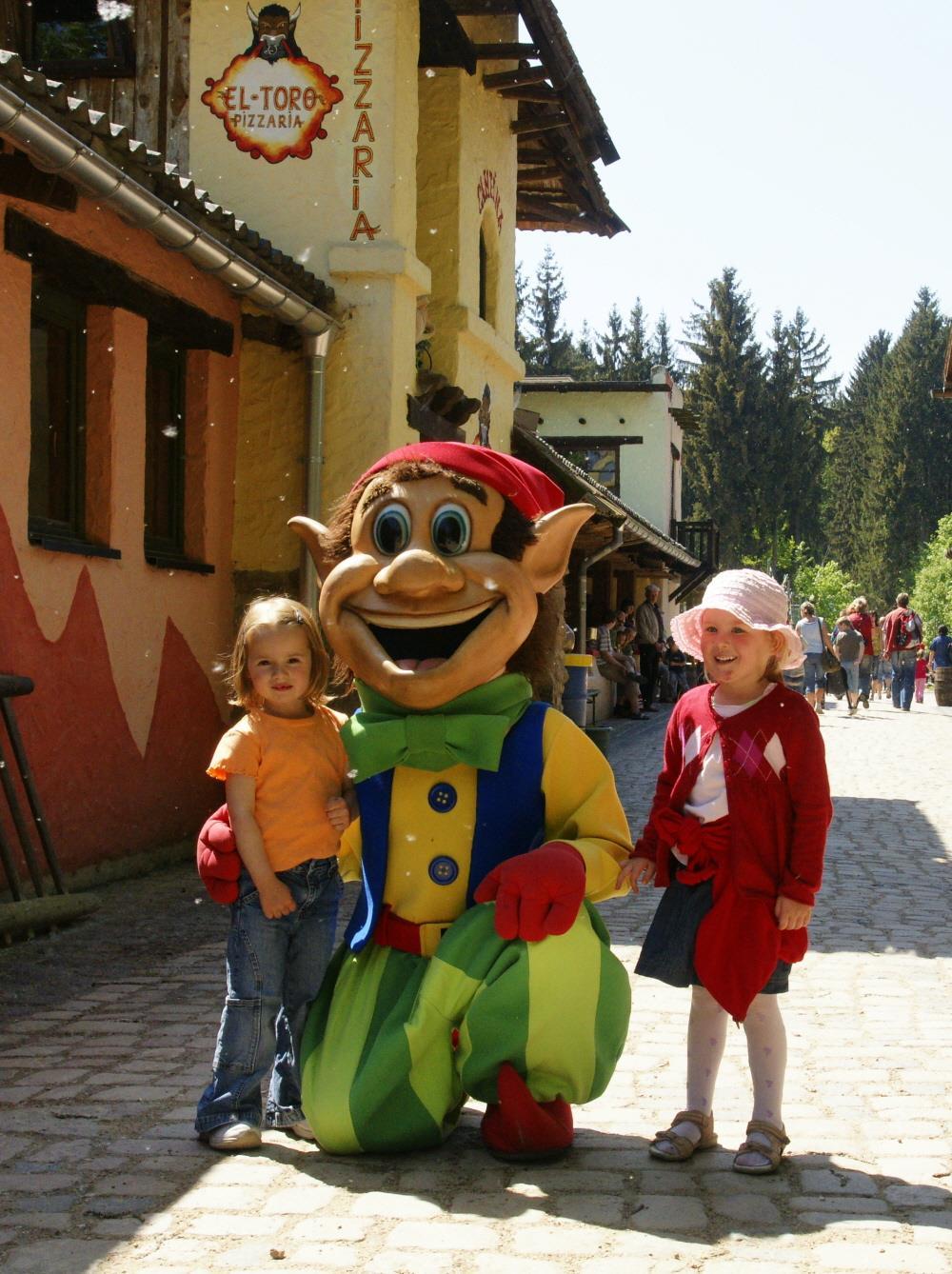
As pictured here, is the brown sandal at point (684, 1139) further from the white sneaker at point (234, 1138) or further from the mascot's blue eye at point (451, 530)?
the mascot's blue eye at point (451, 530)

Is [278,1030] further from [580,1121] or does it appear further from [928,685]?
[928,685]

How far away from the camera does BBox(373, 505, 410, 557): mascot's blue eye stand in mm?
4180

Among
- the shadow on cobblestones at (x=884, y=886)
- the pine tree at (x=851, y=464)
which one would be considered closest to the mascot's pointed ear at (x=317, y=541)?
the shadow on cobblestones at (x=884, y=886)

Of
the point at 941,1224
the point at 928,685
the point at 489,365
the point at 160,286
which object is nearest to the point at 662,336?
the point at 928,685

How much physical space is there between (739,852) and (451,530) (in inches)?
41.8

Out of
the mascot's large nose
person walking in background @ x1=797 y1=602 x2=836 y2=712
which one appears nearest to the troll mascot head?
the mascot's large nose

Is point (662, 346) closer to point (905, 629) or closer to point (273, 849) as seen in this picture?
point (905, 629)

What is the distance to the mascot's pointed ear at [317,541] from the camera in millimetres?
4418

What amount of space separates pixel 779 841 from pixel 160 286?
604 cm

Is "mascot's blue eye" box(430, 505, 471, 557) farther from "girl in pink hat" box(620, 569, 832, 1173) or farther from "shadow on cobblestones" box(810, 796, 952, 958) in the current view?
"shadow on cobblestones" box(810, 796, 952, 958)

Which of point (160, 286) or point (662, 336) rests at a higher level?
point (662, 336)

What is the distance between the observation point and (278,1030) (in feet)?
13.8

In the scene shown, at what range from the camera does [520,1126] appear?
379 cm

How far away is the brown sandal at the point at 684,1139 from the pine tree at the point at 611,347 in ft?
256
